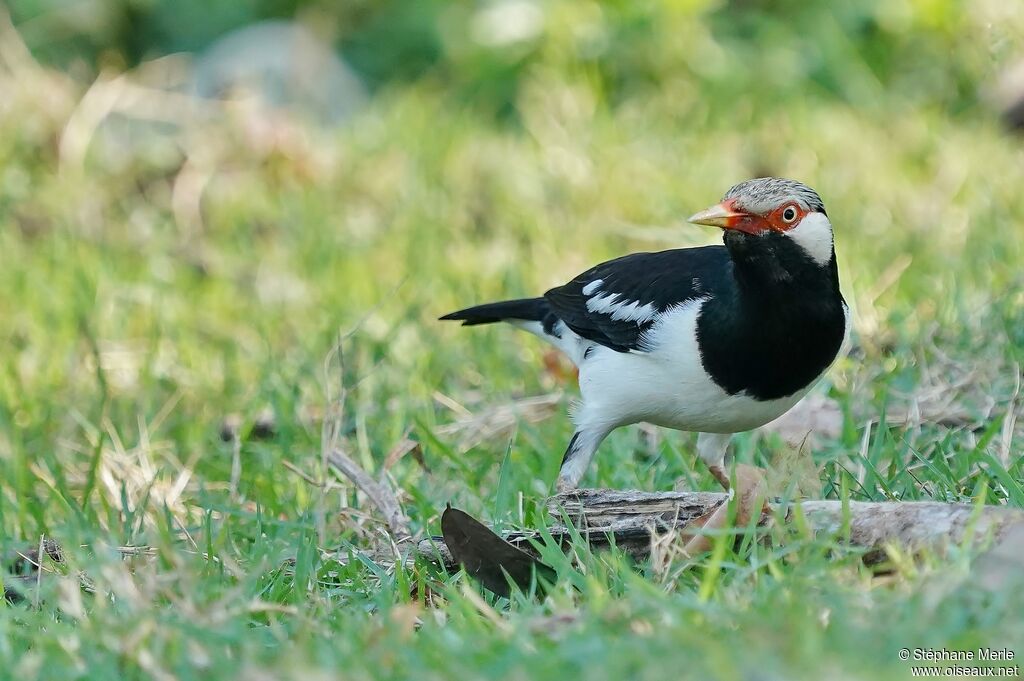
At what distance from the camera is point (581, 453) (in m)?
3.57

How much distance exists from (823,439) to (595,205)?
2542mm

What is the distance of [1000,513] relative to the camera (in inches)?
103

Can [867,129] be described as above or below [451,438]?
above

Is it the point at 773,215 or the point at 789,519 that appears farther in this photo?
the point at 773,215

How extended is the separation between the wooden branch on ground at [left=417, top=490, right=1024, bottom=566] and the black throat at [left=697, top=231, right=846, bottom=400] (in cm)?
38

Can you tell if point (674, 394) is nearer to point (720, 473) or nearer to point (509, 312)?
point (720, 473)

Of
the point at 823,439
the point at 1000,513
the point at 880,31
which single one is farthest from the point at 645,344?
the point at 880,31

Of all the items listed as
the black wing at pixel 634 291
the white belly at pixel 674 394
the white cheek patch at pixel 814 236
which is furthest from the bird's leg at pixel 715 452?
the white cheek patch at pixel 814 236

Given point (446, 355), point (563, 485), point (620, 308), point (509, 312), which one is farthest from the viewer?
point (446, 355)

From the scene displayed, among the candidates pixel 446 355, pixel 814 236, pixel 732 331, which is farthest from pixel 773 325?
pixel 446 355

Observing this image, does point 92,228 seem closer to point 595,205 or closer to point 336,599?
point 595,205

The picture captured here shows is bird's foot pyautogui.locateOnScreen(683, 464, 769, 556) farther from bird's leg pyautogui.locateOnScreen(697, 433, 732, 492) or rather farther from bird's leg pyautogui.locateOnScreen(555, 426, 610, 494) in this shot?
bird's leg pyautogui.locateOnScreen(697, 433, 732, 492)

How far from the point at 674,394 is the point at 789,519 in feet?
1.85

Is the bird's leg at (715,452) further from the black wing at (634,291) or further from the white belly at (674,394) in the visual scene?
the black wing at (634,291)
